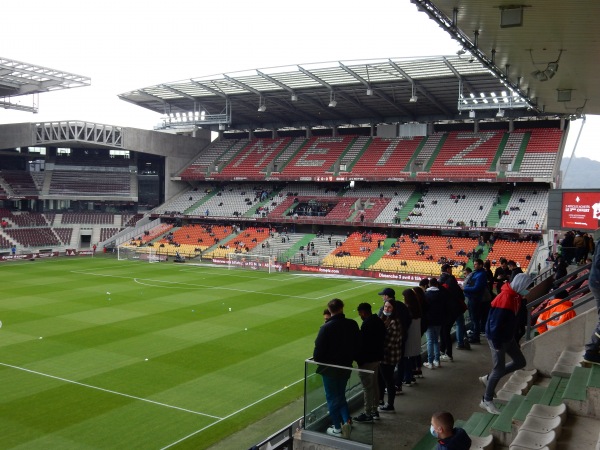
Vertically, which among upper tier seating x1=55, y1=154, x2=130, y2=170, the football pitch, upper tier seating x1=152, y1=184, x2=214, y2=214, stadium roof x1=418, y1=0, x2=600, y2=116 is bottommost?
the football pitch

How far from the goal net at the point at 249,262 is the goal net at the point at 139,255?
6893 millimetres

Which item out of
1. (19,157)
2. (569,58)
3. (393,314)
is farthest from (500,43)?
(19,157)

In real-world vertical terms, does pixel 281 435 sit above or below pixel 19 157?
below

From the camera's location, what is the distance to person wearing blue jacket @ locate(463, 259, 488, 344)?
1196 cm

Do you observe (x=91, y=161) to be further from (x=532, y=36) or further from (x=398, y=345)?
(x=398, y=345)

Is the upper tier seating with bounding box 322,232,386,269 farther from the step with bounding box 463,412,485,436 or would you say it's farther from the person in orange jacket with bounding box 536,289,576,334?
the step with bounding box 463,412,485,436

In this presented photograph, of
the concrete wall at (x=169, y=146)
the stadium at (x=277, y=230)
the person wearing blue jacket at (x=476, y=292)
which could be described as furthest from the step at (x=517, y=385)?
the concrete wall at (x=169, y=146)

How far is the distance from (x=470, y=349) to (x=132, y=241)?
4836 cm

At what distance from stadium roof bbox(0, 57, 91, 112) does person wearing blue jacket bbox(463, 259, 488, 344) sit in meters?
40.0

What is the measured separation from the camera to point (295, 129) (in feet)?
214

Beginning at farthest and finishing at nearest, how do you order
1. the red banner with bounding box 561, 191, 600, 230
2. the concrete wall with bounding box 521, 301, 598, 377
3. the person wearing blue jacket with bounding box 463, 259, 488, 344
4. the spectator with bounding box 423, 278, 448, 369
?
the red banner with bounding box 561, 191, 600, 230 → the person wearing blue jacket with bounding box 463, 259, 488, 344 → the spectator with bounding box 423, 278, 448, 369 → the concrete wall with bounding box 521, 301, 598, 377

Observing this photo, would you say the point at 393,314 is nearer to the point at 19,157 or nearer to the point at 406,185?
the point at 406,185

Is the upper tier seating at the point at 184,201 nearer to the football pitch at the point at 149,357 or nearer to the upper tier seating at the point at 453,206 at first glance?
the upper tier seating at the point at 453,206

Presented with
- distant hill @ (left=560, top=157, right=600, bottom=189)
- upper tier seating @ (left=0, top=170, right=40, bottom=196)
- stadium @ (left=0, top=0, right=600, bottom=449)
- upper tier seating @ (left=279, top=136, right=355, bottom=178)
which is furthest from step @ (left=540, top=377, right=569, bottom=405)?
distant hill @ (left=560, top=157, right=600, bottom=189)
